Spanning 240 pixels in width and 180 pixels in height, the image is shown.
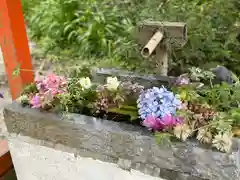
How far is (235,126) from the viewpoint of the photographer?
130cm

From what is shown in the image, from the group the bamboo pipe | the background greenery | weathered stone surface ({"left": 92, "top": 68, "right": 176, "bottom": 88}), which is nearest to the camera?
weathered stone surface ({"left": 92, "top": 68, "right": 176, "bottom": 88})

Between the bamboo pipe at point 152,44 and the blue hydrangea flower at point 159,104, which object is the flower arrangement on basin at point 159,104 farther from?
the bamboo pipe at point 152,44

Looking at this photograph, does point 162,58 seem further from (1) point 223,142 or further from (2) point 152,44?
(1) point 223,142

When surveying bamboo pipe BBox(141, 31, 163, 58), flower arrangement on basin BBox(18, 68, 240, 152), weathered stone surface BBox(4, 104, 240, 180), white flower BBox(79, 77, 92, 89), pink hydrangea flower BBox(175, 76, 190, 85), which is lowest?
weathered stone surface BBox(4, 104, 240, 180)

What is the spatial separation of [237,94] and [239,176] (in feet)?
1.11

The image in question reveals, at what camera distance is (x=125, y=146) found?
1.36m

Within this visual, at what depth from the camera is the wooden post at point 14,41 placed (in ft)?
8.10

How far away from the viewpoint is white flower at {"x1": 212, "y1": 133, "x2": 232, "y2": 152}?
1200 mm

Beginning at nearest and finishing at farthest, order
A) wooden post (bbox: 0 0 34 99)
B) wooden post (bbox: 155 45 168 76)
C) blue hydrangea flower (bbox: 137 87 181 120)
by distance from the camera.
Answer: blue hydrangea flower (bbox: 137 87 181 120), wooden post (bbox: 155 45 168 76), wooden post (bbox: 0 0 34 99)

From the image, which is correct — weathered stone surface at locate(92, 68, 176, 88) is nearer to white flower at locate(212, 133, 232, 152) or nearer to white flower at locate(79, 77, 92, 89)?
white flower at locate(79, 77, 92, 89)

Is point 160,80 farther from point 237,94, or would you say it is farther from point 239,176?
point 239,176

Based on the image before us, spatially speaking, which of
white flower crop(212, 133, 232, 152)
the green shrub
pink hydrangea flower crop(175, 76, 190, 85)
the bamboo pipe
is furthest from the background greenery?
white flower crop(212, 133, 232, 152)

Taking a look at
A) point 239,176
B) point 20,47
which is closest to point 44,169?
point 239,176

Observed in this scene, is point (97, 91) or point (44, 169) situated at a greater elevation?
point (97, 91)
